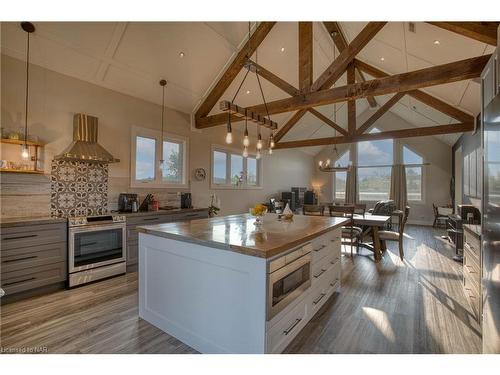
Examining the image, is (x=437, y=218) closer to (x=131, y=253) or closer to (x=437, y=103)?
(x=437, y=103)

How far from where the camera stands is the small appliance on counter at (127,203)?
405cm

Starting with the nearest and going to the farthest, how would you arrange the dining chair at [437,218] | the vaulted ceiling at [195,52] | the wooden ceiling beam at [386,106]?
the vaulted ceiling at [195,52] → the wooden ceiling beam at [386,106] → the dining chair at [437,218]

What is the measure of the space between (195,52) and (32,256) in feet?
12.5

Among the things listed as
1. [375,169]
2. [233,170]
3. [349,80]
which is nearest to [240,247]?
[233,170]

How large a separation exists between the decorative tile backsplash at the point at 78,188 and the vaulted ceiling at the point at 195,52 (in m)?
1.41

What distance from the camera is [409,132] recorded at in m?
6.14

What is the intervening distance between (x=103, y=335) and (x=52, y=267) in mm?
1487

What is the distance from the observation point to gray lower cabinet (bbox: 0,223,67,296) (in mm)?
2668

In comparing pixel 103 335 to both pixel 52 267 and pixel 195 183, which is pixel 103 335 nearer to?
pixel 52 267

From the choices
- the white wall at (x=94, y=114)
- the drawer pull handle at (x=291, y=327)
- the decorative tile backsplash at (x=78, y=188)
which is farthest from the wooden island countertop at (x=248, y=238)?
Result: the white wall at (x=94, y=114)

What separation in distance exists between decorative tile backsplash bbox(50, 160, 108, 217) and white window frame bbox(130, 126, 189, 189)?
499 millimetres

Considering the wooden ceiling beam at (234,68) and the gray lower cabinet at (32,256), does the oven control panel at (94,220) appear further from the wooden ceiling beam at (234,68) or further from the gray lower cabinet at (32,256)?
the wooden ceiling beam at (234,68)

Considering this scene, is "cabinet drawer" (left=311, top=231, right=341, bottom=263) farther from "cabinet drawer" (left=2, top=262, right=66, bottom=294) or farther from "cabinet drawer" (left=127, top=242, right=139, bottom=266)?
"cabinet drawer" (left=2, top=262, right=66, bottom=294)

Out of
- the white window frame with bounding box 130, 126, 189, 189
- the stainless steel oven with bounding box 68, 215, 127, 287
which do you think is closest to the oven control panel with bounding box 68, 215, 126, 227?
the stainless steel oven with bounding box 68, 215, 127, 287
